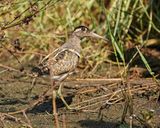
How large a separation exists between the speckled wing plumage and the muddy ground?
0.18 m

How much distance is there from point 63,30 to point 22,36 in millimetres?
486

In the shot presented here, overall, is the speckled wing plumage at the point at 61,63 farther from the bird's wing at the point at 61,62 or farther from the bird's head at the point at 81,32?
the bird's head at the point at 81,32

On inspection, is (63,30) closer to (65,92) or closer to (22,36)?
(22,36)

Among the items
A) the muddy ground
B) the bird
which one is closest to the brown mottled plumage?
the bird

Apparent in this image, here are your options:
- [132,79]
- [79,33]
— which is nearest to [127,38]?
[132,79]

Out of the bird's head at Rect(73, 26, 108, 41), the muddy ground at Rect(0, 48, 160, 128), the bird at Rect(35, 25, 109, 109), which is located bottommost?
the muddy ground at Rect(0, 48, 160, 128)

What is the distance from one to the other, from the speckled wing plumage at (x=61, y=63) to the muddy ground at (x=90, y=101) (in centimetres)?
18

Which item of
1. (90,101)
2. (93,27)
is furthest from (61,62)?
(93,27)

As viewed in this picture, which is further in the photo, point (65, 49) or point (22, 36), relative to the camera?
point (22, 36)

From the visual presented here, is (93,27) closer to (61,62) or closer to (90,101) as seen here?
(90,101)

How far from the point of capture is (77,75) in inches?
258

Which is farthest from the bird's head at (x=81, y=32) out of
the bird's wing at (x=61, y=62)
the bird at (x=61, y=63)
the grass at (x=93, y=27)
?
the grass at (x=93, y=27)

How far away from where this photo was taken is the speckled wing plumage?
497 cm

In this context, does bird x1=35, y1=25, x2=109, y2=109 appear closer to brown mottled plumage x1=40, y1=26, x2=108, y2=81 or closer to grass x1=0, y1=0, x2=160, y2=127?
brown mottled plumage x1=40, y1=26, x2=108, y2=81
